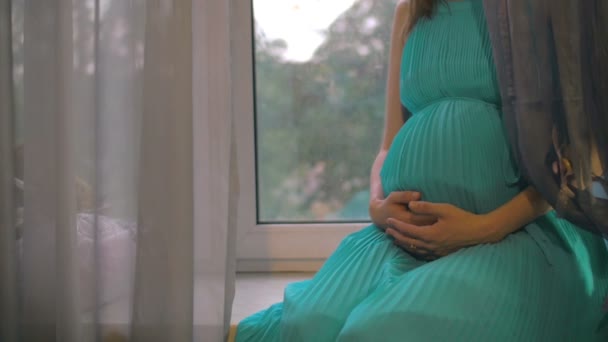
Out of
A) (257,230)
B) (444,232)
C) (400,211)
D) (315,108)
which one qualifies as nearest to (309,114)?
(315,108)

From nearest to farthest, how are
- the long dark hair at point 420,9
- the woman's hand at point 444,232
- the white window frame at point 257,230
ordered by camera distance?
the woman's hand at point 444,232 → the long dark hair at point 420,9 → the white window frame at point 257,230

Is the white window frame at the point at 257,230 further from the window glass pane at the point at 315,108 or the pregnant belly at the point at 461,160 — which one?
the pregnant belly at the point at 461,160

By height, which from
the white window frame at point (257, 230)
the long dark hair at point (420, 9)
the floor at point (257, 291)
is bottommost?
the floor at point (257, 291)

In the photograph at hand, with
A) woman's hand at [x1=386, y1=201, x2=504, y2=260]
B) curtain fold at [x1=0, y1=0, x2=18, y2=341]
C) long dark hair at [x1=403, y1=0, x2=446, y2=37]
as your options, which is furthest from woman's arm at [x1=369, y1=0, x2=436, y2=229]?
curtain fold at [x1=0, y1=0, x2=18, y2=341]

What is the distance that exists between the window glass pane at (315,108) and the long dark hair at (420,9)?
0.39 metres

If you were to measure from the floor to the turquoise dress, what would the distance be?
0.14 metres

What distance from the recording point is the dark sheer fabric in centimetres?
94

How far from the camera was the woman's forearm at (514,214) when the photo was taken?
103 centimetres

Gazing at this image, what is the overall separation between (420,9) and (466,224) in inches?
18.0

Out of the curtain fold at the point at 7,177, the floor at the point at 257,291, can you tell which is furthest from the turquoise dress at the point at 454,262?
the curtain fold at the point at 7,177

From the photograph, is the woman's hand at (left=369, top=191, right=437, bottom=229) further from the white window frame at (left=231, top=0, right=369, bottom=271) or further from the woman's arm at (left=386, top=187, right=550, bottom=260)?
the white window frame at (left=231, top=0, right=369, bottom=271)

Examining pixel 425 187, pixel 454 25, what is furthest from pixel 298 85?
pixel 425 187

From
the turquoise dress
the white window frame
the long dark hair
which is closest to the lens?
the turquoise dress

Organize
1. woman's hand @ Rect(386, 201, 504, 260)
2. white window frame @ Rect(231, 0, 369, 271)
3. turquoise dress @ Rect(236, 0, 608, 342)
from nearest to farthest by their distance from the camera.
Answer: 1. turquoise dress @ Rect(236, 0, 608, 342)
2. woman's hand @ Rect(386, 201, 504, 260)
3. white window frame @ Rect(231, 0, 369, 271)
